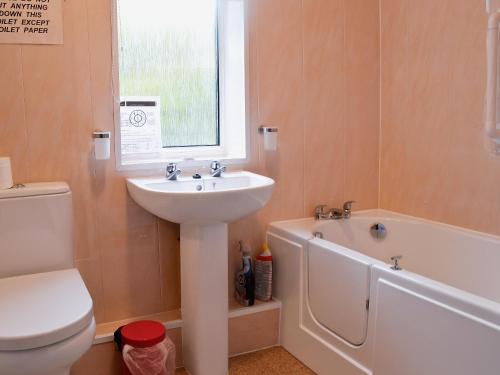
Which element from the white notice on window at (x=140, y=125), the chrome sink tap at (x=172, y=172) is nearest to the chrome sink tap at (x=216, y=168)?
the chrome sink tap at (x=172, y=172)

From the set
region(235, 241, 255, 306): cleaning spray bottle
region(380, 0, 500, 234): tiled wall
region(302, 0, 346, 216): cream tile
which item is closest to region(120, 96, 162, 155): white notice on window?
region(235, 241, 255, 306): cleaning spray bottle

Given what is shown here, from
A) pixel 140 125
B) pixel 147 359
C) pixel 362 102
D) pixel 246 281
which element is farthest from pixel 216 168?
pixel 362 102

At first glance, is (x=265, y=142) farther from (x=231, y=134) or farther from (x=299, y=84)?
(x=299, y=84)

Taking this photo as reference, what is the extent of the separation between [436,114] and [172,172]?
130 centimetres

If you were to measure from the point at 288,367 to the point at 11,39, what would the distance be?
1.80m

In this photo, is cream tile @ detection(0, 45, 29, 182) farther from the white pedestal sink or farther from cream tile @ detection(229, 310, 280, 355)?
cream tile @ detection(229, 310, 280, 355)

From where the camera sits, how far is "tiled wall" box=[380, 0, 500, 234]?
225cm

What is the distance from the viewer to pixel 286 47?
8.27 feet

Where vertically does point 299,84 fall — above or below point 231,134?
above

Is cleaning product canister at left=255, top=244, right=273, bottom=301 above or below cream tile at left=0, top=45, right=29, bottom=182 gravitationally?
below

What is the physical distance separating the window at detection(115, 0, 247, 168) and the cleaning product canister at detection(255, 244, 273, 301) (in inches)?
19.5

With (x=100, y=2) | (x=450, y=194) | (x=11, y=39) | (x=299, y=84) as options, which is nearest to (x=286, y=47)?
(x=299, y=84)

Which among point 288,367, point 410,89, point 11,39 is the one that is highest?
point 11,39

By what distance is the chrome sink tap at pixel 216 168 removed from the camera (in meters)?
2.29
